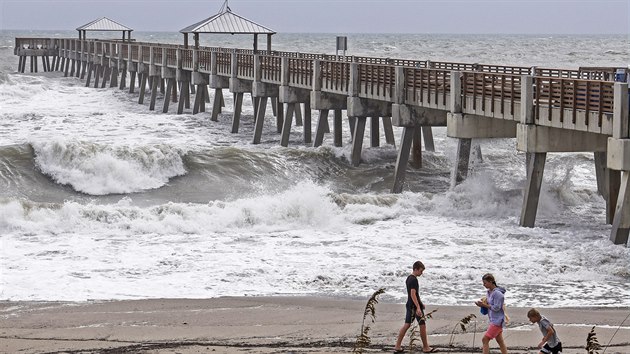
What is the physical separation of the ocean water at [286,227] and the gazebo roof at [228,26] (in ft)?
32.1

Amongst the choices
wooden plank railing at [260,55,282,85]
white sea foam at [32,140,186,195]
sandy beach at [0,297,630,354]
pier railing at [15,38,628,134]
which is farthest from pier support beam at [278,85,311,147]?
sandy beach at [0,297,630,354]

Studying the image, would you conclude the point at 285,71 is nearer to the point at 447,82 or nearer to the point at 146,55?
the point at 447,82

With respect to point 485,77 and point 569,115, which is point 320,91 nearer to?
point 485,77

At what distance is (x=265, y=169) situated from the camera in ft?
106

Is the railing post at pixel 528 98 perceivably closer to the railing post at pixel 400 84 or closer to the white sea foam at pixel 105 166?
the railing post at pixel 400 84

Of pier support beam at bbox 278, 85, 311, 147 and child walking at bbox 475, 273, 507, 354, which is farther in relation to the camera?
pier support beam at bbox 278, 85, 311, 147

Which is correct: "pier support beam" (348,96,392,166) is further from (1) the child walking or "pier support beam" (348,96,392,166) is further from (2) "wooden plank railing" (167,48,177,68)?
(2) "wooden plank railing" (167,48,177,68)

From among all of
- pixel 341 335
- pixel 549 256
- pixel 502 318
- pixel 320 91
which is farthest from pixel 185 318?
pixel 320 91

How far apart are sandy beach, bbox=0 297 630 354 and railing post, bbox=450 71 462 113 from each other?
10201 mm

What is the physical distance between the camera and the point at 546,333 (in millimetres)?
11211

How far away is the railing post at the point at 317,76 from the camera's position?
33906 mm

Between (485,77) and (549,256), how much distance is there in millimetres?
6207

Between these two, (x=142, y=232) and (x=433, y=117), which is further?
(x=433, y=117)

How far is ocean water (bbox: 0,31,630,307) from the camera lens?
58.2 ft
